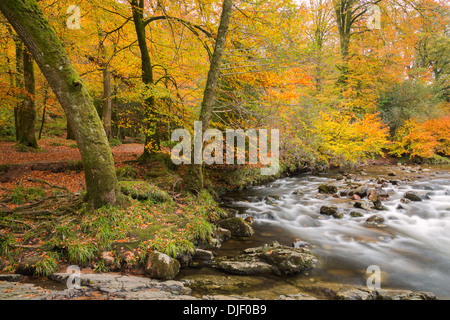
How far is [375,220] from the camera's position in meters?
6.77

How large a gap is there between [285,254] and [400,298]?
177cm

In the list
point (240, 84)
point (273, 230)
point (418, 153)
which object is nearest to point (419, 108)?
point (418, 153)

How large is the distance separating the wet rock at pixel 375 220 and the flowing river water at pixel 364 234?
0.14 meters

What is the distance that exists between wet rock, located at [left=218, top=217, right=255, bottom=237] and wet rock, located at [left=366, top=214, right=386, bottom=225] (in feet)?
12.4

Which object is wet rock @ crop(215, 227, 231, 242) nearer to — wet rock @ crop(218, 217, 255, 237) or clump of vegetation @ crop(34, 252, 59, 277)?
wet rock @ crop(218, 217, 255, 237)

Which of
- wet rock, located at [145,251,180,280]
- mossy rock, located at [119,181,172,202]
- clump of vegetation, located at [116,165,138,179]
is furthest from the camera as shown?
clump of vegetation, located at [116,165,138,179]

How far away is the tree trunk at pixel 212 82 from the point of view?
20.2ft

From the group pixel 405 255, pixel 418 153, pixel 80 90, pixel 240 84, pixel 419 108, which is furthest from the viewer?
pixel 419 108

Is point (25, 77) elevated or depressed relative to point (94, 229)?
elevated

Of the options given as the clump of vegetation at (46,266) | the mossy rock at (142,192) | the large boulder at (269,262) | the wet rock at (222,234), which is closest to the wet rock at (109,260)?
the clump of vegetation at (46,266)

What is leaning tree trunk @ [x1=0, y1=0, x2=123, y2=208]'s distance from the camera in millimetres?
3738

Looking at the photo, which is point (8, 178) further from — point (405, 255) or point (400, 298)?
point (405, 255)

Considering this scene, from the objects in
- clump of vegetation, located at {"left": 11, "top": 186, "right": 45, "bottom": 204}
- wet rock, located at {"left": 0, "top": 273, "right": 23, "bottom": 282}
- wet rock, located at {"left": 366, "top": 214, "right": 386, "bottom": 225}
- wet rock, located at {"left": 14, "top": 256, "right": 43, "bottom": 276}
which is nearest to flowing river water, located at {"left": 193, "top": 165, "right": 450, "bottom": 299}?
wet rock, located at {"left": 366, "top": 214, "right": 386, "bottom": 225}

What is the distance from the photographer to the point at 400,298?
316 centimetres
